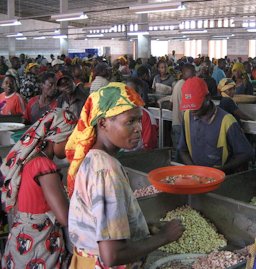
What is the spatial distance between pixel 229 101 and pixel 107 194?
3373 millimetres

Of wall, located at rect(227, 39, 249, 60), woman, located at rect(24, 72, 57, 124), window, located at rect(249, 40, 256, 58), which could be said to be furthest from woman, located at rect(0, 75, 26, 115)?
window, located at rect(249, 40, 256, 58)

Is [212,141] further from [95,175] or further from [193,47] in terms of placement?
[193,47]

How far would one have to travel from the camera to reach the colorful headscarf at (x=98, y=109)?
147cm

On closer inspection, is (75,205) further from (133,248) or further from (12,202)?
(12,202)

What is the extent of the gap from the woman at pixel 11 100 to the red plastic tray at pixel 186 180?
112 inches

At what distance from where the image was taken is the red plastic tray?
216 cm

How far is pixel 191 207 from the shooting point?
2.65m

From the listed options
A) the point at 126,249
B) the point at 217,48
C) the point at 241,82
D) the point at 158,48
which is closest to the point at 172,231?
the point at 126,249

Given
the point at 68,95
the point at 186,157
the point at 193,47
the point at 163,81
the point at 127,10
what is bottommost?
the point at 186,157

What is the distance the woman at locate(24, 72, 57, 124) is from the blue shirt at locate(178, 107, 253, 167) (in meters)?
2.00

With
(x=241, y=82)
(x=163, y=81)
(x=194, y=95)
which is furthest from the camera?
(x=163, y=81)

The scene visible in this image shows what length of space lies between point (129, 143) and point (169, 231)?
1.22ft

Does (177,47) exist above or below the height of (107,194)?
above

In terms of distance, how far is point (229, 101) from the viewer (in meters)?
4.51
